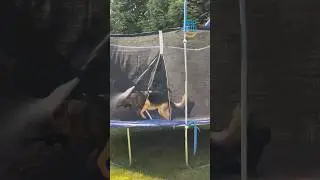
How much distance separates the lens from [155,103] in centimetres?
455

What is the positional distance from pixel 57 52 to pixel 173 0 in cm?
496

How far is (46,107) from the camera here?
1063 mm

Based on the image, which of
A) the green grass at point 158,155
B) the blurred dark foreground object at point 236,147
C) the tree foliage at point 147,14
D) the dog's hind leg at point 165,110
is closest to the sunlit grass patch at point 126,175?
the green grass at point 158,155

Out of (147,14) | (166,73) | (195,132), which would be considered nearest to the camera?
(195,132)

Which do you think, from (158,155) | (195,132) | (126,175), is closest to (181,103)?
(195,132)

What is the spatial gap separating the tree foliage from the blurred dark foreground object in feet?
14.5

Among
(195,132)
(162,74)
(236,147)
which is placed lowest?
(195,132)

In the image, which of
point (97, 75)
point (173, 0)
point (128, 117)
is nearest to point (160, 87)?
point (128, 117)

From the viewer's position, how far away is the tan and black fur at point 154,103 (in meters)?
4.52

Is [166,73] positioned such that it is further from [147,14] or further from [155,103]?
[147,14]

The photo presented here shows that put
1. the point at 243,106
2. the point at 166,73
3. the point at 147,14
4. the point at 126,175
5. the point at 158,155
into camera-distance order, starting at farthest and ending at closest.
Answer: the point at 147,14 < the point at 158,155 < the point at 166,73 < the point at 126,175 < the point at 243,106

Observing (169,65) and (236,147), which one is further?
(169,65)

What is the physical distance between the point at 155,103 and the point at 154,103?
11 millimetres

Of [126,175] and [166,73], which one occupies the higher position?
[166,73]
